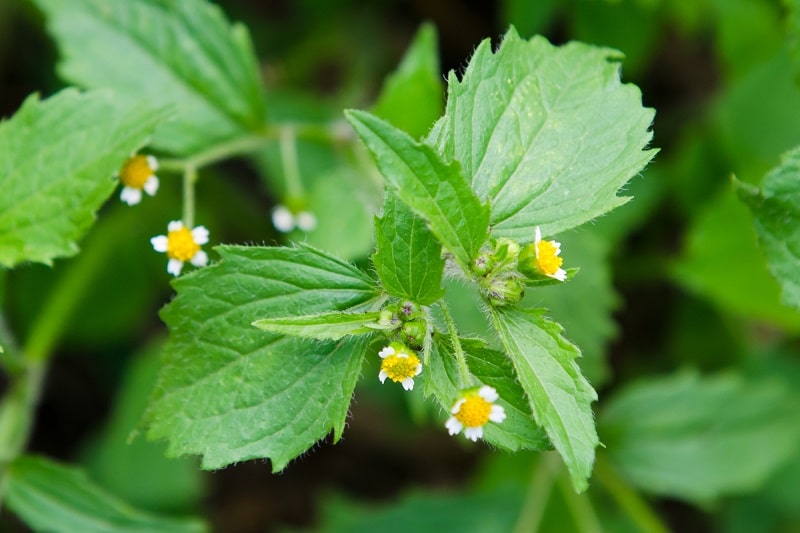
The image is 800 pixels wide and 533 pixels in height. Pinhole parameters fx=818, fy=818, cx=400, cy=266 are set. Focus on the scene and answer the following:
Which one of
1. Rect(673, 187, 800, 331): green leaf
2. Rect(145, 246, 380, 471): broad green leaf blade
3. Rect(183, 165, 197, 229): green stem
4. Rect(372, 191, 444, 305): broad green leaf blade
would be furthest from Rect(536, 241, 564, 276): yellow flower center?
Rect(673, 187, 800, 331): green leaf

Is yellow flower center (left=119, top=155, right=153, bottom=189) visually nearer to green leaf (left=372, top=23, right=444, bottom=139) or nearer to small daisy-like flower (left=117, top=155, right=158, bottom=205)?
small daisy-like flower (left=117, top=155, right=158, bottom=205)

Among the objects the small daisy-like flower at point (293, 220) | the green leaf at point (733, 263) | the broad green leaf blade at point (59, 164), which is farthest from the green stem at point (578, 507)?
the broad green leaf blade at point (59, 164)

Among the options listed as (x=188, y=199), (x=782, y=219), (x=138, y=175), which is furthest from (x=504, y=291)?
(x=138, y=175)

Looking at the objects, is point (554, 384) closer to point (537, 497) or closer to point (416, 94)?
point (416, 94)

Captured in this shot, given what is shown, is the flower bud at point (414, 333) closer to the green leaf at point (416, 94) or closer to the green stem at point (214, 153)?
the green stem at point (214, 153)

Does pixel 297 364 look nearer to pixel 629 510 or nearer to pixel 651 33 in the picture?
pixel 629 510

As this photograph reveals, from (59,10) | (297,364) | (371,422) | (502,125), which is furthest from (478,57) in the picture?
(371,422)

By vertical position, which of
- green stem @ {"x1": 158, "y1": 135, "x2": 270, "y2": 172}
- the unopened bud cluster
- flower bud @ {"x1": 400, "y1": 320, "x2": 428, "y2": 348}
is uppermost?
green stem @ {"x1": 158, "y1": 135, "x2": 270, "y2": 172}
